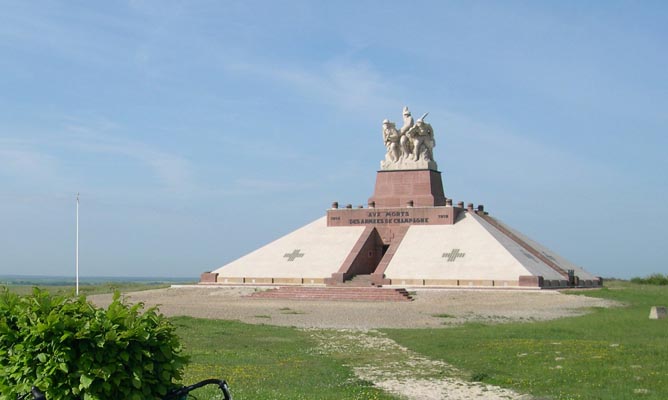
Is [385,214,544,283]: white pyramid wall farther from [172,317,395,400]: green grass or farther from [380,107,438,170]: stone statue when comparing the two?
[172,317,395,400]: green grass

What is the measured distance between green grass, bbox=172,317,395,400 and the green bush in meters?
5.30

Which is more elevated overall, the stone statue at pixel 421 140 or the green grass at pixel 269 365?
the stone statue at pixel 421 140

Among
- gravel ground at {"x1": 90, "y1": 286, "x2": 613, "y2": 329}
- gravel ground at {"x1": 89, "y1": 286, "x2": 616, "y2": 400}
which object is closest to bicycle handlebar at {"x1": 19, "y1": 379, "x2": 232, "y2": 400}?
gravel ground at {"x1": 89, "y1": 286, "x2": 616, "y2": 400}

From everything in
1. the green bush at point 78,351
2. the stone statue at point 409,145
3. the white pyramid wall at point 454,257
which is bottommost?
the green bush at point 78,351

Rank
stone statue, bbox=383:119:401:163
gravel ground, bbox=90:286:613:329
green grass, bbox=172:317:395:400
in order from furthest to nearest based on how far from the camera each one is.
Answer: stone statue, bbox=383:119:401:163
gravel ground, bbox=90:286:613:329
green grass, bbox=172:317:395:400

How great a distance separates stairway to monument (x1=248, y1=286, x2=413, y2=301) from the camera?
120 ft

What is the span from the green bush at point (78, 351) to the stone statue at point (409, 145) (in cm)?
4456

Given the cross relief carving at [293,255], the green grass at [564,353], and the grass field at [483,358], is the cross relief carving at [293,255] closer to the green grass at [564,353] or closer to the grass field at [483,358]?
the grass field at [483,358]

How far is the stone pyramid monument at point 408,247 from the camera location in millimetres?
41750

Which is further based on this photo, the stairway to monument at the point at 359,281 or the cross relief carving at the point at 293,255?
the cross relief carving at the point at 293,255

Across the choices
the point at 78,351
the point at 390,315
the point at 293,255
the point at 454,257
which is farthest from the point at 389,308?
the point at 78,351

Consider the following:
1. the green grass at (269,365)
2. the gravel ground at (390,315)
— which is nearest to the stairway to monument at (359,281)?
the gravel ground at (390,315)

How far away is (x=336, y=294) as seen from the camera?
38.2 metres

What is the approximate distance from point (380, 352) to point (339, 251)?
28700 mm
